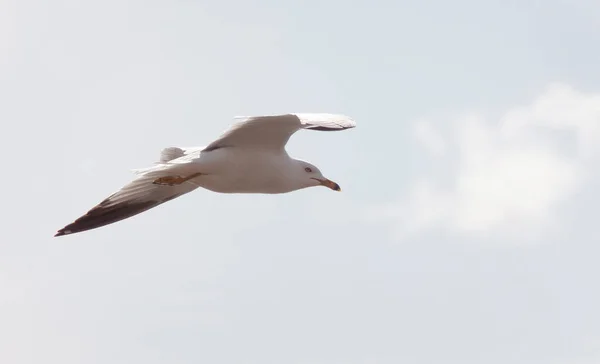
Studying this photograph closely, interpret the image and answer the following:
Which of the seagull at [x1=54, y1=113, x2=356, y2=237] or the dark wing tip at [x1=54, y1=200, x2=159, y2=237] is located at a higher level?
the seagull at [x1=54, y1=113, x2=356, y2=237]

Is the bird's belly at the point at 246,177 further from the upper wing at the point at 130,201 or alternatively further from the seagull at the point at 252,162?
the upper wing at the point at 130,201

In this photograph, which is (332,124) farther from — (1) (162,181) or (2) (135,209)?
(2) (135,209)

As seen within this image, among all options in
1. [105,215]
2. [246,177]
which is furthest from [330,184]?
[105,215]

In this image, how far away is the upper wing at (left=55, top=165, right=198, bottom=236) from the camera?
15.5 m

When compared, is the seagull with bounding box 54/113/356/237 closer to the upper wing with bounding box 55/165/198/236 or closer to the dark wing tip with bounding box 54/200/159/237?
the upper wing with bounding box 55/165/198/236

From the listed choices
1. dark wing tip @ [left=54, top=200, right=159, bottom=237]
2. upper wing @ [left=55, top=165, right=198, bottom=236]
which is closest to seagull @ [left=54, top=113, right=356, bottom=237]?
upper wing @ [left=55, top=165, right=198, bottom=236]

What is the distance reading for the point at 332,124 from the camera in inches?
540

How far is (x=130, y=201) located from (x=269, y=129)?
10.3ft

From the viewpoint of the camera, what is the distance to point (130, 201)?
15773 millimetres

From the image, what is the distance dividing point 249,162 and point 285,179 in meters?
0.53

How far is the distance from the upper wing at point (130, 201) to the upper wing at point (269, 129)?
2.02 meters

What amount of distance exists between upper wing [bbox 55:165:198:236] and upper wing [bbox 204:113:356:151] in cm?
202

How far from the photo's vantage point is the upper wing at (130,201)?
1551cm

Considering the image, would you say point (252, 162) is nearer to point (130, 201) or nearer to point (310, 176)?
point (310, 176)
